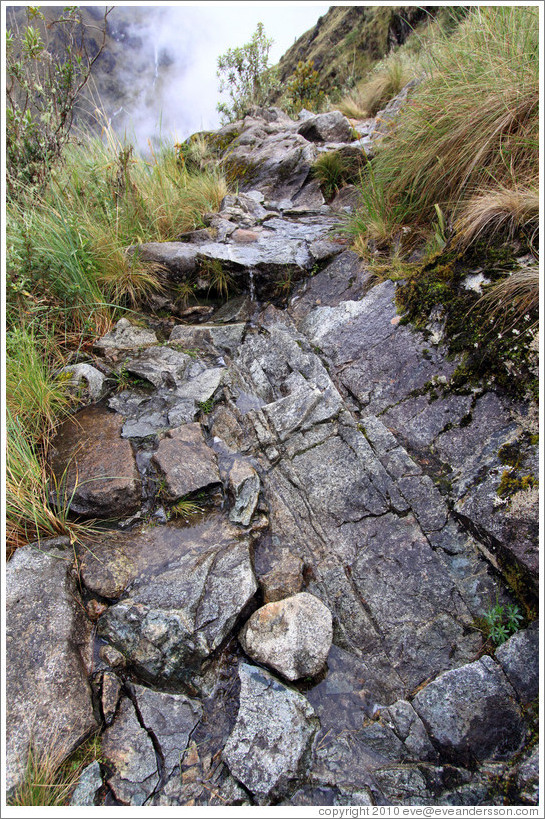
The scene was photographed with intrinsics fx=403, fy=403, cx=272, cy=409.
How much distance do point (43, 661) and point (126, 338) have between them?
2.73 meters

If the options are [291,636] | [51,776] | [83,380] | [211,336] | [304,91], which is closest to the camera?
[51,776]

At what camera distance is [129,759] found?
1.83 metres

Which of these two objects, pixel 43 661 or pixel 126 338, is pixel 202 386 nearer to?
pixel 126 338

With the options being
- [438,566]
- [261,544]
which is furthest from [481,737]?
[261,544]

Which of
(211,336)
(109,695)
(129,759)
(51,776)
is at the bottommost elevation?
(129,759)

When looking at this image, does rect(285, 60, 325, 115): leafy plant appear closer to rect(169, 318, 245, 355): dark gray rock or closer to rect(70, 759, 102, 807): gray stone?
rect(169, 318, 245, 355): dark gray rock

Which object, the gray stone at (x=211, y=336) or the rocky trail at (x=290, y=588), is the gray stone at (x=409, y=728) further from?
the gray stone at (x=211, y=336)

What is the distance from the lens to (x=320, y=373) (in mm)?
3320

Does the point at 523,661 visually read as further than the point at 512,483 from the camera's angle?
No

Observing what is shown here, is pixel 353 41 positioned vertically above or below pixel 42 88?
above

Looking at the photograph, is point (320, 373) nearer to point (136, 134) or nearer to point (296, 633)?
point (296, 633)

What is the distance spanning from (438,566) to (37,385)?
2.86 meters

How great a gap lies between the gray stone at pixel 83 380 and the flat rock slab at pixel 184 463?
2.65ft

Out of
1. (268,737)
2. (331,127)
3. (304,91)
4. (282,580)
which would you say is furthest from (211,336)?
(304,91)
